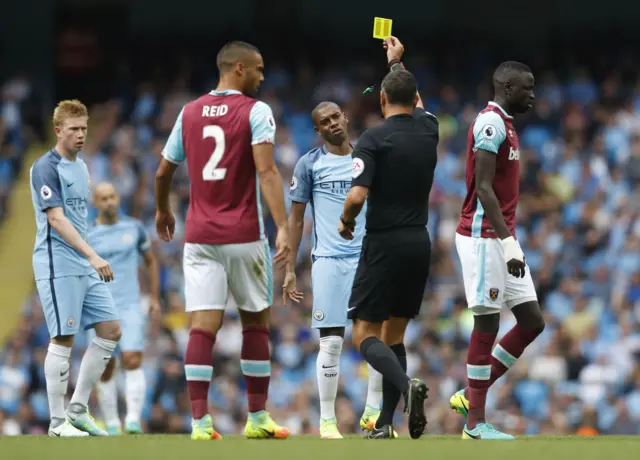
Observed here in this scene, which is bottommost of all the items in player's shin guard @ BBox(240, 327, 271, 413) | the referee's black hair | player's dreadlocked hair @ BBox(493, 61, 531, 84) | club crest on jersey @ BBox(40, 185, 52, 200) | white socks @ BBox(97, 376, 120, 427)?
white socks @ BBox(97, 376, 120, 427)

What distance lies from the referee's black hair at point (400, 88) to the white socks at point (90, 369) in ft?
10.2

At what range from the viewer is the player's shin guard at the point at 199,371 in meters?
9.45

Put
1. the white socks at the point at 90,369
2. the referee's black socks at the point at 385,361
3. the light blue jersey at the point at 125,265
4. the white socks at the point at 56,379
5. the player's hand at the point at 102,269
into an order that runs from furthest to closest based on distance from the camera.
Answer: the light blue jersey at the point at 125,265 → the white socks at the point at 90,369 → the white socks at the point at 56,379 → the player's hand at the point at 102,269 → the referee's black socks at the point at 385,361

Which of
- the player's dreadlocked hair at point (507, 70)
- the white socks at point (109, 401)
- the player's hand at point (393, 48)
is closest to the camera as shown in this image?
the player's dreadlocked hair at point (507, 70)

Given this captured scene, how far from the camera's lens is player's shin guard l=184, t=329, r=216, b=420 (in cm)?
945

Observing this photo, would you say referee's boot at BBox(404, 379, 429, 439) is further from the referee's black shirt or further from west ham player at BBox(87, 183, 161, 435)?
west ham player at BBox(87, 183, 161, 435)

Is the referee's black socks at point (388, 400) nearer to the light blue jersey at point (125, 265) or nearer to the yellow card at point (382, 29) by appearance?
the yellow card at point (382, 29)

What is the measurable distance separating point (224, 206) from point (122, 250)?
13.8 ft

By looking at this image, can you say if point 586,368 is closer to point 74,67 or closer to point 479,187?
point 479,187

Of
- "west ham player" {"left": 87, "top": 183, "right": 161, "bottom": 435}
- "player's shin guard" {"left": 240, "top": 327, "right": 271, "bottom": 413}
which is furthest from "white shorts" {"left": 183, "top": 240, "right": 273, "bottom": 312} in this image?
"west ham player" {"left": 87, "top": 183, "right": 161, "bottom": 435}

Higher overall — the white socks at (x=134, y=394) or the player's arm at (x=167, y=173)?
the player's arm at (x=167, y=173)

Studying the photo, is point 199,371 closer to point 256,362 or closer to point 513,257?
point 256,362

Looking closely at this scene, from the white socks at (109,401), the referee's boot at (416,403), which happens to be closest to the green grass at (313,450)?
the referee's boot at (416,403)

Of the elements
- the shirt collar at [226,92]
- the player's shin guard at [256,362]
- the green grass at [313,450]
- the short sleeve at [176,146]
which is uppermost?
the shirt collar at [226,92]
